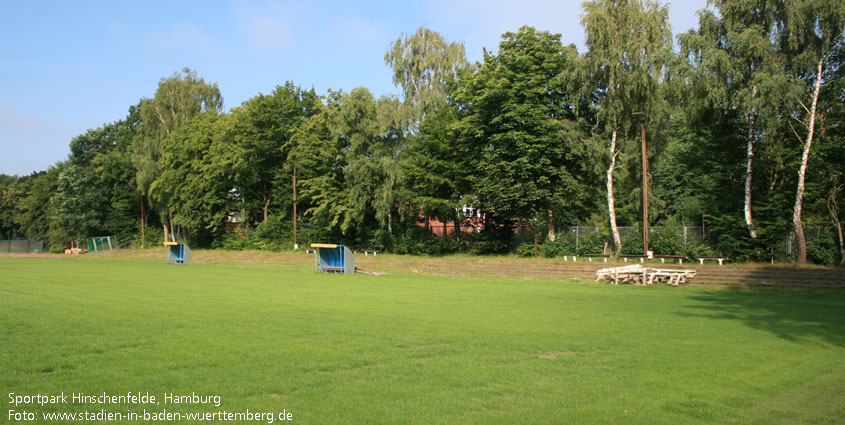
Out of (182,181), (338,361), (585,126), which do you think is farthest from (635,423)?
(182,181)

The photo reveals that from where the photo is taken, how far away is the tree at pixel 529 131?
1371 inches

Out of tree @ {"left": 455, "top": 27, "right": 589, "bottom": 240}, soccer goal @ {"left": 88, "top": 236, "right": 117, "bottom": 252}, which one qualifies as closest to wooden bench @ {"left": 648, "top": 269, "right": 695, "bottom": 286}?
tree @ {"left": 455, "top": 27, "right": 589, "bottom": 240}

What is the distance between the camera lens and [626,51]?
32.8 meters

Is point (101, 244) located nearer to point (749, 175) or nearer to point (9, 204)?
point (9, 204)

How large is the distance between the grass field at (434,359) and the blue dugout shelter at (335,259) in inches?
649

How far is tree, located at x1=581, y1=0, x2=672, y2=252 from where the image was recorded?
3228 centimetres

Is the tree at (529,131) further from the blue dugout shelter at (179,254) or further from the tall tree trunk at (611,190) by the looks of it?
the blue dugout shelter at (179,254)

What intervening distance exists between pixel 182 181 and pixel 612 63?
147ft

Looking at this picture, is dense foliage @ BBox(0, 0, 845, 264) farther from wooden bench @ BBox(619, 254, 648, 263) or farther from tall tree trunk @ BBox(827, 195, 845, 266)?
wooden bench @ BBox(619, 254, 648, 263)

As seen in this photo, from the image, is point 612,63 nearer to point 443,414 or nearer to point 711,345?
point 711,345

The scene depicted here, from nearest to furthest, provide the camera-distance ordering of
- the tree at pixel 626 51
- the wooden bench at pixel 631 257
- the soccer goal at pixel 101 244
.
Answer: the wooden bench at pixel 631 257, the tree at pixel 626 51, the soccer goal at pixel 101 244

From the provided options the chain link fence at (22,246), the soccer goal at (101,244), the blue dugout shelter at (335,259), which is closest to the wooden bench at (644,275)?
the blue dugout shelter at (335,259)

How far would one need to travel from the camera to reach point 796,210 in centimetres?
2723

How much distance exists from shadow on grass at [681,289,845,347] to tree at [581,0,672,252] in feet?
44.3
